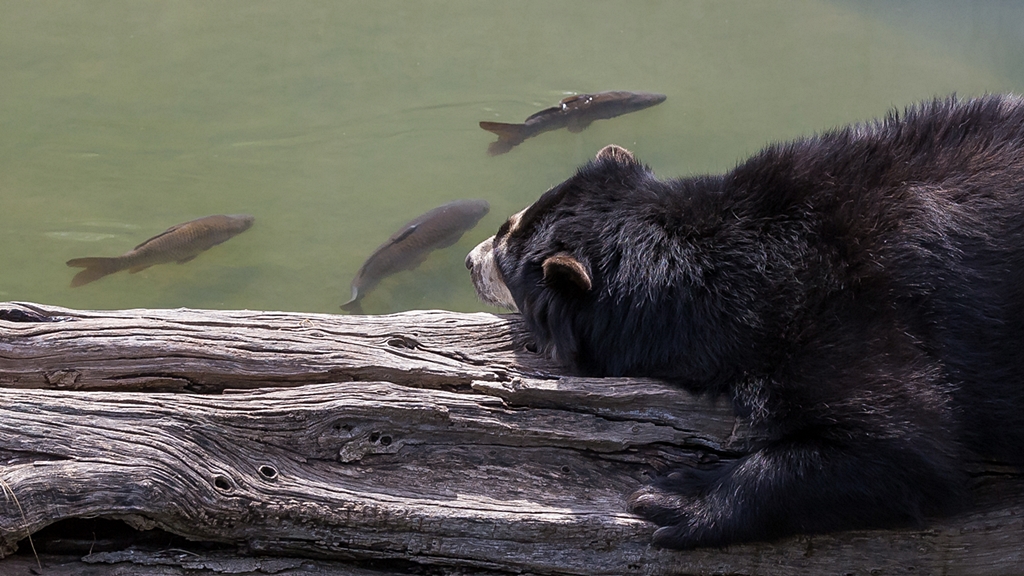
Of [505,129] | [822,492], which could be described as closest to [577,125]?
[505,129]

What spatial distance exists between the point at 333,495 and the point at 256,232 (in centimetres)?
558

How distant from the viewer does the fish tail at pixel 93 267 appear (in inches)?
276

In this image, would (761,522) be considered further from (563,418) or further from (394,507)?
Result: (394,507)

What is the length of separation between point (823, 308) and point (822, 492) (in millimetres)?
610

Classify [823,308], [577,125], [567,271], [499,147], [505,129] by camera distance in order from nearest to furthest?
1. [823,308]
2. [567,271]
3. [505,129]
4. [577,125]
5. [499,147]

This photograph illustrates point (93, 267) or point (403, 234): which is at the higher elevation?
point (403, 234)

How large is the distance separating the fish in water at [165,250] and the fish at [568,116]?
2599 mm

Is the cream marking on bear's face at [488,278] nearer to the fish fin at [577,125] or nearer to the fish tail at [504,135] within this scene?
the fish tail at [504,135]

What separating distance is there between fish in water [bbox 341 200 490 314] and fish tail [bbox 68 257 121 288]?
6.19 feet

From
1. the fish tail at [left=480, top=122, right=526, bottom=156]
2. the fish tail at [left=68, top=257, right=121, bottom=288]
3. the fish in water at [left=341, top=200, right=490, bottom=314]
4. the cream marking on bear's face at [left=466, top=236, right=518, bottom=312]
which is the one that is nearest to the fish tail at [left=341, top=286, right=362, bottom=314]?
the fish in water at [left=341, top=200, right=490, bottom=314]

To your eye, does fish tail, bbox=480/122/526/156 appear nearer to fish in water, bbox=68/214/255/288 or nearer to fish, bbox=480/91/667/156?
fish, bbox=480/91/667/156

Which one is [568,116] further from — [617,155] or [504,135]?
[617,155]

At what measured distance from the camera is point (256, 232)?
8008 mm

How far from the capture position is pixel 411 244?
711 cm
